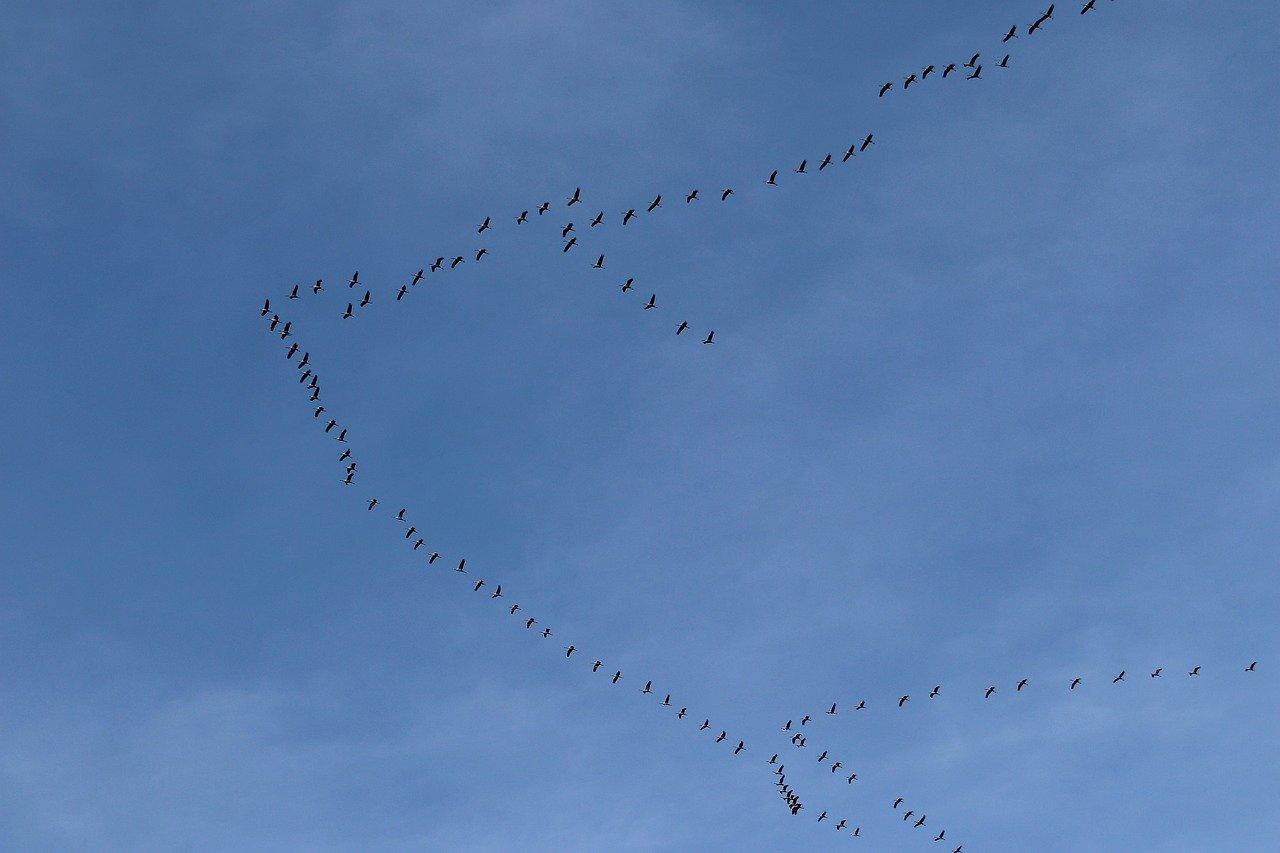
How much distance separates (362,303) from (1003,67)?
48834 millimetres

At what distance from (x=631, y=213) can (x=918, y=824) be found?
6383cm

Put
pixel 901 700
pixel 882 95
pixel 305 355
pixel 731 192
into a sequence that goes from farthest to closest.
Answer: pixel 901 700, pixel 305 355, pixel 731 192, pixel 882 95

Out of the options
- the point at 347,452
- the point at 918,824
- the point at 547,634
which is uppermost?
the point at 347,452

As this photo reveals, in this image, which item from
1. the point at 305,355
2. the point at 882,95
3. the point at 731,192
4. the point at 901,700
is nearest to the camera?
the point at 882,95

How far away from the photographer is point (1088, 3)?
319 ft

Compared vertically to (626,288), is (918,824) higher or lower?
lower

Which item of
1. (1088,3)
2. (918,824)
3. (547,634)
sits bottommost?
(918,824)

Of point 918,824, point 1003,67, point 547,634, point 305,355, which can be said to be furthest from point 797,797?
point 1003,67

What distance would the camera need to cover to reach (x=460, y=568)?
118875mm

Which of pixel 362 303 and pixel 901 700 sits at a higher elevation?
pixel 362 303

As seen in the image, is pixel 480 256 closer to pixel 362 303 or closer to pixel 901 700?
pixel 362 303

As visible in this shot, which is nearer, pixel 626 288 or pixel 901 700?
pixel 626 288

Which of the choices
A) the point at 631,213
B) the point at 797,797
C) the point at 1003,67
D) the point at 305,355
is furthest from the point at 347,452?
the point at 1003,67

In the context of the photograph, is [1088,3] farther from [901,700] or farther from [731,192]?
[901,700]
